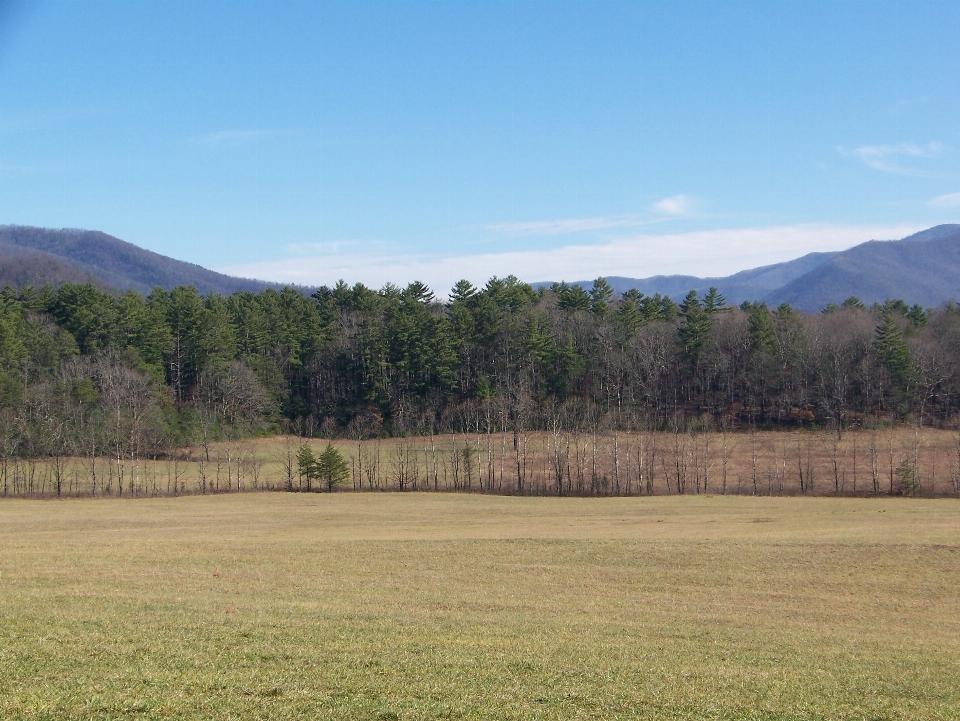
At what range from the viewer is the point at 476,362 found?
11381 centimetres

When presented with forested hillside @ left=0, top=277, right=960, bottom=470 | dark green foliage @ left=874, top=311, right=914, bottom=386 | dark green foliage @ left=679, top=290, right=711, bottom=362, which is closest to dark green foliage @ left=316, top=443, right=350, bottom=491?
forested hillside @ left=0, top=277, right=960, bottom=470

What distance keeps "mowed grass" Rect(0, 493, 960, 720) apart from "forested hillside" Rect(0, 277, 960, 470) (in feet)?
179

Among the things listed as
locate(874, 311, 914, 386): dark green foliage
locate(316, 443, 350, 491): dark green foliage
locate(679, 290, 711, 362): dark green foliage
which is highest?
→ locate(679, 290, 711, 362): dark green foliage

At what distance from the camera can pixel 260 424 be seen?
10375 cm

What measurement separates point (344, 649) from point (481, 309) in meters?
98.2

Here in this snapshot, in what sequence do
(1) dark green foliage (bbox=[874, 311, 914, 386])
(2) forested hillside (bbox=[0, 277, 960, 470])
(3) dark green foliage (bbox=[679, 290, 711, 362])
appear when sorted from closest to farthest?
1. (2) forested hillside (bbox=[0, 277, 960, 470])
2. (1) dark green foliage (bbox=[874, 311, 914, 386])
3. (3) dark green foliage (bbox=[679, 290, 711, 362])

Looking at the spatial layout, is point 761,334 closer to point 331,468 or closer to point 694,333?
point 694,333

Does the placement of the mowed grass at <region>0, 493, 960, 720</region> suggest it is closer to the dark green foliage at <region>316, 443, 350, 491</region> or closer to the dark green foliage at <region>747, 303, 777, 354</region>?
the dark green foliage at <region>316, 443, 350, 491</region>

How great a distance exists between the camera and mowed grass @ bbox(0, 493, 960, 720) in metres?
12.9

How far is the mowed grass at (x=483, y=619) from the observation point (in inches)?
509

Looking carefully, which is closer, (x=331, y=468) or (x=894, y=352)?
(x=331, y=468)

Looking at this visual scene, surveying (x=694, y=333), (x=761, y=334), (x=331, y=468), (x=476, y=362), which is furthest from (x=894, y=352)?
(x=331, y=468)

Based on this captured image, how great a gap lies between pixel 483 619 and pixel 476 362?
305 feet

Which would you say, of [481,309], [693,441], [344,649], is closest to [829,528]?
[344,649]
